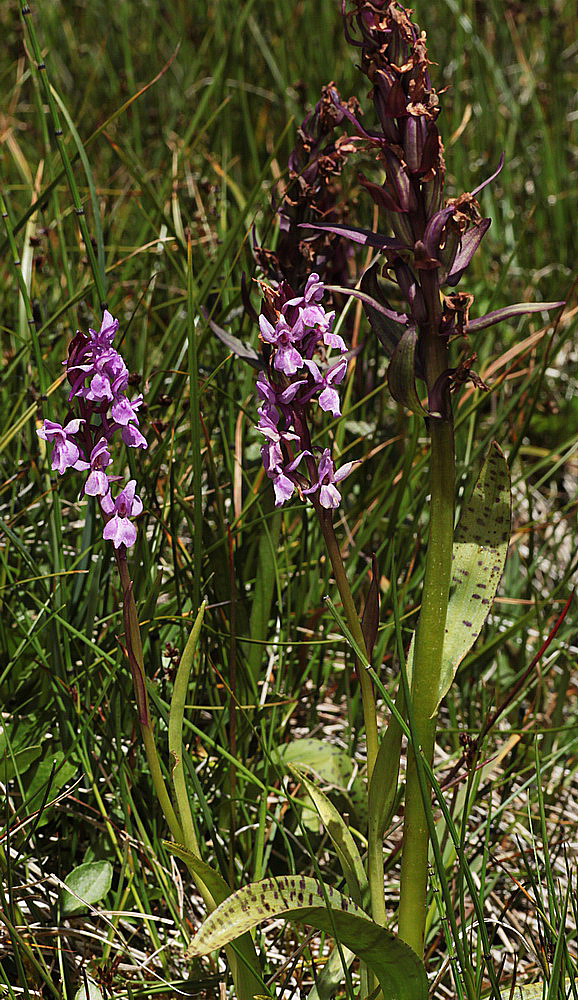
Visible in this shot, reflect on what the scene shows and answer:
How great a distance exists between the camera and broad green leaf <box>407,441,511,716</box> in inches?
47.1

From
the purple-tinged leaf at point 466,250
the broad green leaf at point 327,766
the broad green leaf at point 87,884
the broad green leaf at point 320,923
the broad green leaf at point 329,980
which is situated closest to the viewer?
the broad green leaf at point 320,923

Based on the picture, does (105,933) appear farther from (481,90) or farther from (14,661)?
(481,90)

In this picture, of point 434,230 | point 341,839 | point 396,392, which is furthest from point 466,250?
point 341,839

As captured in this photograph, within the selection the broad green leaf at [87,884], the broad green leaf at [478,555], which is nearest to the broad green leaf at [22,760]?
the broad green leaf at [87,884]

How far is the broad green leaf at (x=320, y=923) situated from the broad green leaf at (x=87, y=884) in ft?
1.53

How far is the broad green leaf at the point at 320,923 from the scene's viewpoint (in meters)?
0.95

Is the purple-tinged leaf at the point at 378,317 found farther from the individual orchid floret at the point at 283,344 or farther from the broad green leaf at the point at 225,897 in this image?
the broad green leaf at the point at 225,897

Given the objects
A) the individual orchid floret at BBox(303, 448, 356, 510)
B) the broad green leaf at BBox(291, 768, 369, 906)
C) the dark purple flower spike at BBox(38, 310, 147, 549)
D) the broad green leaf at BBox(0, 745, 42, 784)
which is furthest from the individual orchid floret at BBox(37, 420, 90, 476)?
the broad green leaf at BBox(0, 745, 42, 784)

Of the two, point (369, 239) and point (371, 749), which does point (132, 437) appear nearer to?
point (369, 239)

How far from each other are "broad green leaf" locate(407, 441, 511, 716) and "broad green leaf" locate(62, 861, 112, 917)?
555mm

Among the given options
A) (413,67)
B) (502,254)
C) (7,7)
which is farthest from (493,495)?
(7,7)

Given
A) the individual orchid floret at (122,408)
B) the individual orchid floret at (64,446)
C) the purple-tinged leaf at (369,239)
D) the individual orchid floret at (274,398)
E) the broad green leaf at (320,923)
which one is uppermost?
the purple-tinged leaf at (369,239)

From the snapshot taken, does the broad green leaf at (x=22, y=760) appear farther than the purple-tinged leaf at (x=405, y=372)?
Yes

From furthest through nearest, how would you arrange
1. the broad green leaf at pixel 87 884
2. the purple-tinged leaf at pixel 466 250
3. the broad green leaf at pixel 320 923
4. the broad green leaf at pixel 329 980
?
the broad green leaf at pixel 87 884
the broad green leaf at pixel 329 980
the purple-tinged leaf at pixel 466 250
the broad green leaf at pixel 320 923
